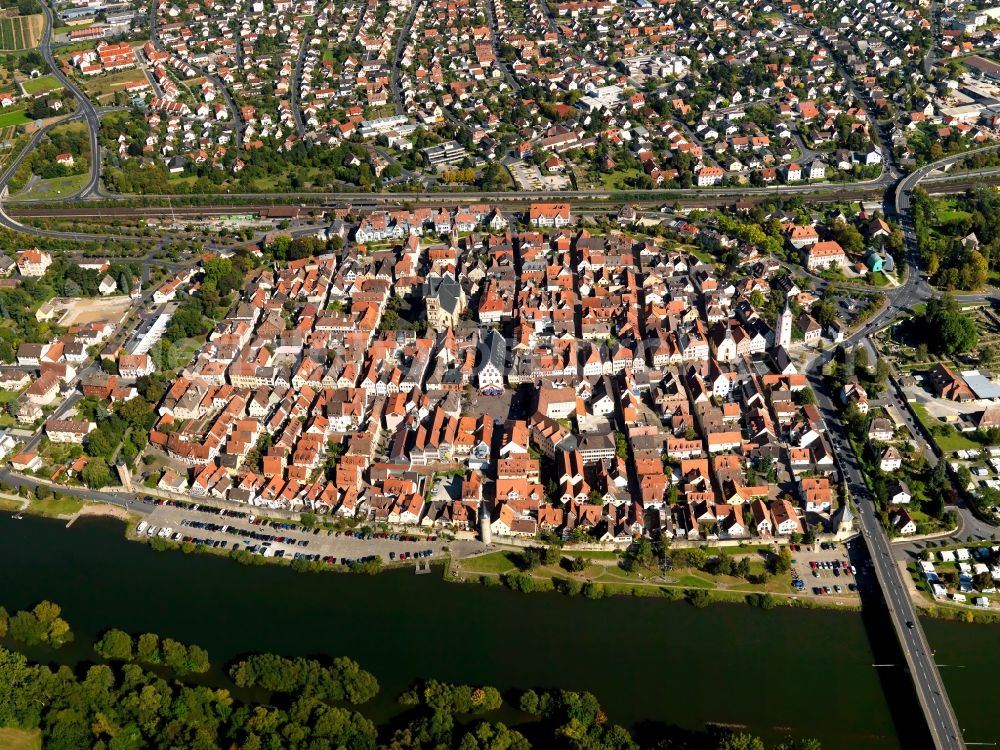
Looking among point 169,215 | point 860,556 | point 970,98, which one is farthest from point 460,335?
point 970,98

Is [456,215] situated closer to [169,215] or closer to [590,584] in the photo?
[169,215]

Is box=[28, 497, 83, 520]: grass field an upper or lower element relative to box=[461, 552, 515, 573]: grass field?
lower

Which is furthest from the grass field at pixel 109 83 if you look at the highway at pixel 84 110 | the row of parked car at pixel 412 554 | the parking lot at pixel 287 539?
the row of parked car at pixel 412 554

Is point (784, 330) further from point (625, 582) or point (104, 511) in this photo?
point (104, 511)

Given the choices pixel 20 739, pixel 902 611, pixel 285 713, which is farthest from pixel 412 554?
pixel 902 611

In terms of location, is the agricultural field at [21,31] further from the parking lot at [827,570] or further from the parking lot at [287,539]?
the parking lot at [827,570]

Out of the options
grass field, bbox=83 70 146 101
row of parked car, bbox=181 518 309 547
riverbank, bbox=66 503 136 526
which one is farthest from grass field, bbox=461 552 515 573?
grass field, bbox=83 70 146 101

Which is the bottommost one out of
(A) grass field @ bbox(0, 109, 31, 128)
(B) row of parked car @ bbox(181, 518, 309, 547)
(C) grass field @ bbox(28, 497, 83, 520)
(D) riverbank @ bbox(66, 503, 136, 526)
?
(C) grass field @ bbox(28, 497, 83, 520)

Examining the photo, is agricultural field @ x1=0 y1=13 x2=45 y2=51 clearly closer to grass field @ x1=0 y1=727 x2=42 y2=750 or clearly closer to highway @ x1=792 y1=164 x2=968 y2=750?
grass field @ x1=0 y1=727 x2=42 y2=750
